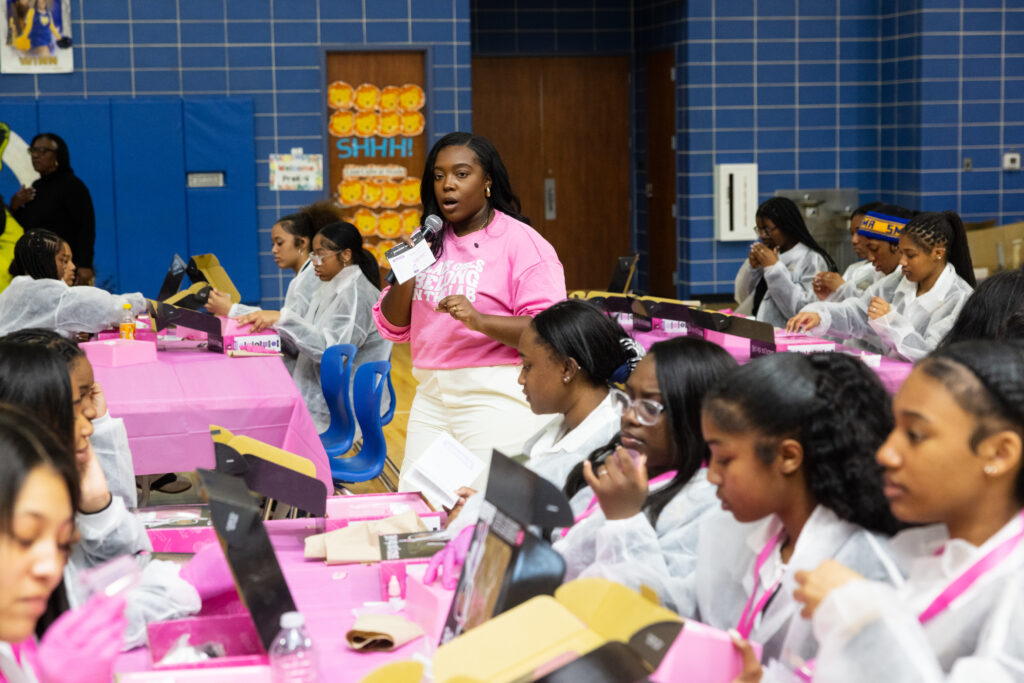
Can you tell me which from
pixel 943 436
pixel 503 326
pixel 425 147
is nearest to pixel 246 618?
pixel 943 436

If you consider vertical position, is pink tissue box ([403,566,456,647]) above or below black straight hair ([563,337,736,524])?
below

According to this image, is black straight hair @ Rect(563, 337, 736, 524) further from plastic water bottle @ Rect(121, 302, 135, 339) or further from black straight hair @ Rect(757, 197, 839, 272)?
black straight hair @ Rect(757, 197, 839, 272)

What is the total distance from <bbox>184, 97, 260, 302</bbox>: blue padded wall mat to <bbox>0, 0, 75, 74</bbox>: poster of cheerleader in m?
0.96

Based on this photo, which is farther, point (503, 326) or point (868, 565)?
point (503, 326)

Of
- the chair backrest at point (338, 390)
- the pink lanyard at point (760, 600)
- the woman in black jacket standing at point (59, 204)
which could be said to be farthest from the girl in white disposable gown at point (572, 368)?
the woman in black jacket standing at point (59, 204)

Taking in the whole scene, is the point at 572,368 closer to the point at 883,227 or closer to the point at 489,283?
the point at 489,283

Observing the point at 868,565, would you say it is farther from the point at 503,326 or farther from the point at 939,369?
the point at 503,326

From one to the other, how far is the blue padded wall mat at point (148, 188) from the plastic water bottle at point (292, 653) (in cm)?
703

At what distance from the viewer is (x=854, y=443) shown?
155 cm

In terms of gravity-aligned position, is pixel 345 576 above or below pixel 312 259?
below

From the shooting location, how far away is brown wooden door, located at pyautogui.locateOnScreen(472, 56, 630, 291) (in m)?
10.1

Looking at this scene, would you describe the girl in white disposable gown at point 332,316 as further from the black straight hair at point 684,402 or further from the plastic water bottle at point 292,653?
the plastic water bottle at point 292,653

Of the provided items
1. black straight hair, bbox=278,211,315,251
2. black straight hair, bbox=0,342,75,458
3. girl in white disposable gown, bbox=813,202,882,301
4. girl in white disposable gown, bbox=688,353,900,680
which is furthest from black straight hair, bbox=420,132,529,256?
girl in white disposable gown, bbox=813,202,882,301

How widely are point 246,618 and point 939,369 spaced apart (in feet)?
3.46
